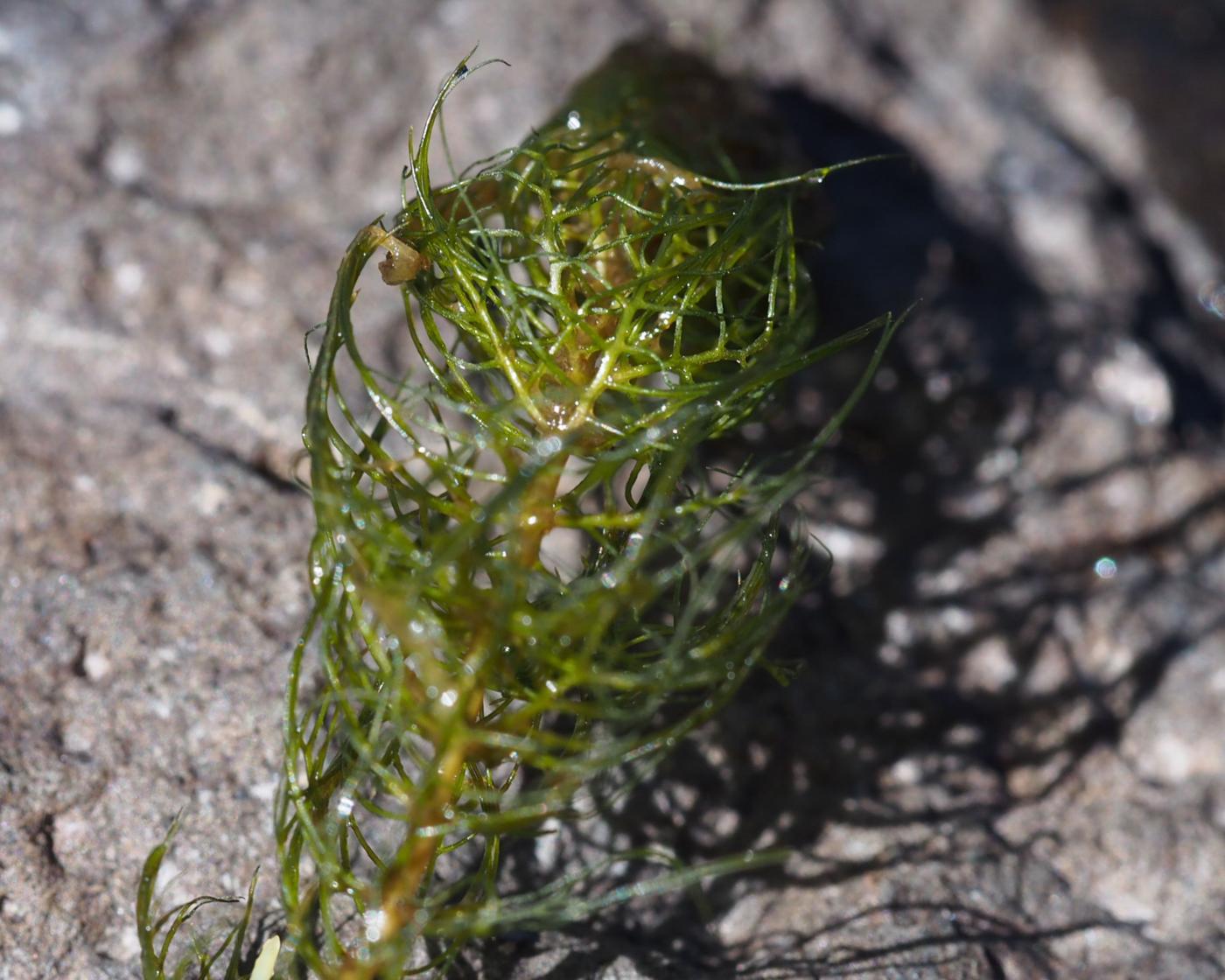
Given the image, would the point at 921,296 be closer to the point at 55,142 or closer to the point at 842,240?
the point at 842,240

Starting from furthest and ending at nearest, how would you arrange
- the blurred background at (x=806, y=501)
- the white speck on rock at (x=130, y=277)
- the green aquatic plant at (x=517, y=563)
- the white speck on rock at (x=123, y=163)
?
the white speck on rock at (x=123, y=163)
the white speck on rock at (x=130, y=277)
the blurred background at (x=806, y=501)
the green aquatic plant at (x=517, y=563)

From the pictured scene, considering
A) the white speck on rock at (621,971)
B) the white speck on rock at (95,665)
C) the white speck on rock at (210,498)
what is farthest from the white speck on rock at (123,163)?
the white speck on rock at (621,971)

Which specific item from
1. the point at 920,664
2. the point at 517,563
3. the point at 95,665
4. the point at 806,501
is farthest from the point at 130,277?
the point at 920,664

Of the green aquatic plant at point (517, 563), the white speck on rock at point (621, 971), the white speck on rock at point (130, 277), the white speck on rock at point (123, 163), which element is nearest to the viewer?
the green aquatic plant at point (517, 563)

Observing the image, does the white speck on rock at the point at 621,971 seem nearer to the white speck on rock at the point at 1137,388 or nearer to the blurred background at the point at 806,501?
the blurred background at the point at 806,501

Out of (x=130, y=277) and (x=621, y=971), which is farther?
(x=130, y=277)

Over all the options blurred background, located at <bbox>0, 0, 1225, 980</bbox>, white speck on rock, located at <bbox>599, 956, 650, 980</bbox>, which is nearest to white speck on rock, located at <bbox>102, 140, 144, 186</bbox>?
blurred background, located at <bbox>0, 0, 1225, 980</bbox>

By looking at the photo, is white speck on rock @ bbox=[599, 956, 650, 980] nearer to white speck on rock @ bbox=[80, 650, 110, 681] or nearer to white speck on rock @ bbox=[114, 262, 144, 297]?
white speck on rock @ bbox=[80, 650, 110, 681]

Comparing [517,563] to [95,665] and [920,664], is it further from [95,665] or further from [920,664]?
[920,664]
